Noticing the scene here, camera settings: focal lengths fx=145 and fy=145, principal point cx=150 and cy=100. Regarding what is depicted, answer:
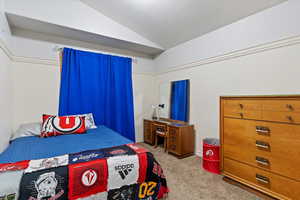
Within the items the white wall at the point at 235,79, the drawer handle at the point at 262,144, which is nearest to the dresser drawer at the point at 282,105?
the drawer handle at the point at 262,144

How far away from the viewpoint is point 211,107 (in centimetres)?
264

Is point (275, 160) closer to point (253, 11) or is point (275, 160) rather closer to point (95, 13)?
point (253, 11)

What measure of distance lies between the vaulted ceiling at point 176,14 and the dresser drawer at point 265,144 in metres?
1.56

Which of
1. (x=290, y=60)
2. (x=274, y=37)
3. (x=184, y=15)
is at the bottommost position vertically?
(x=290, y=60)

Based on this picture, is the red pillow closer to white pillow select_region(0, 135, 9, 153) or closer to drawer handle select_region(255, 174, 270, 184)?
white pillow select_region(0, 135, 9, 153)

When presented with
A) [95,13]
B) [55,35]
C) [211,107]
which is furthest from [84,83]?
[211,107]

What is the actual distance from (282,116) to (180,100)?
1834 mm

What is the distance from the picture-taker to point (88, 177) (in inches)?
45.1

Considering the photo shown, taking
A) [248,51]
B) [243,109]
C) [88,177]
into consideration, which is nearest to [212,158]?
[243,109]

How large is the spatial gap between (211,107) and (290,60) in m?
1.22

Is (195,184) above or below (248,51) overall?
below

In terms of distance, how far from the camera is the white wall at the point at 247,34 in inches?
70.2

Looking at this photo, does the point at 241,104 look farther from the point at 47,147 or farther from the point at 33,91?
the point at 33,91

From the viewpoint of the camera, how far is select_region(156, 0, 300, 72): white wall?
1.78m
